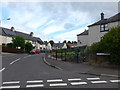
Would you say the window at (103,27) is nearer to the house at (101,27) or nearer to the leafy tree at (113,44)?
the house at (101,27)

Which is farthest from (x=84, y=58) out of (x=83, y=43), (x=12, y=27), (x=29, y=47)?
(x=12, y=27)

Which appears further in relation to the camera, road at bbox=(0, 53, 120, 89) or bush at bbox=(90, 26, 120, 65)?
bush at bbox=(90, 26, 120, 65)

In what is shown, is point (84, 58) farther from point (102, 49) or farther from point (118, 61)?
point (118, 61)

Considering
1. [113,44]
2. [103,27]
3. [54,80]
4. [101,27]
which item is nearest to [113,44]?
[113,44]

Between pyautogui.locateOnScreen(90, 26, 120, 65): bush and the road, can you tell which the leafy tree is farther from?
the road

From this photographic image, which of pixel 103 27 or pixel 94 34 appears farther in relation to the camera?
pixel 94 34

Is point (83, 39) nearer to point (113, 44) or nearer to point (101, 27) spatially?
point (101, 27)

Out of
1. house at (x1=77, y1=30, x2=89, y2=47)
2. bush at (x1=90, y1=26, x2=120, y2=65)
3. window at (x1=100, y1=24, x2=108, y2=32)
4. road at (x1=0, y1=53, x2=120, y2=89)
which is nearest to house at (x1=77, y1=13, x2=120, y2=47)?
window at (x1=100, y1=24, x2=108, y2=32)

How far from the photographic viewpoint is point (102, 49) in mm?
15297

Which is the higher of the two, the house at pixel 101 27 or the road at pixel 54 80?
the house at pixel 101 27

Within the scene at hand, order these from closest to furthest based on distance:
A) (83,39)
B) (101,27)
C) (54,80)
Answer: (54,80) < (101,27) < (83,39)

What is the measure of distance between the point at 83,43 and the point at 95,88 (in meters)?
48.7

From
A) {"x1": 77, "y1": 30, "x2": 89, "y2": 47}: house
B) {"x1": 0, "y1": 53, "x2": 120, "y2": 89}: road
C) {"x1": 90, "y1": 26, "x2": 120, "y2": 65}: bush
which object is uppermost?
{"x1": 77, "y1": 30, "x2": 89, "y2": 47}: house

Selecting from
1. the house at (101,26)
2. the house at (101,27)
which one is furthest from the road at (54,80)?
the house at (101,27)
